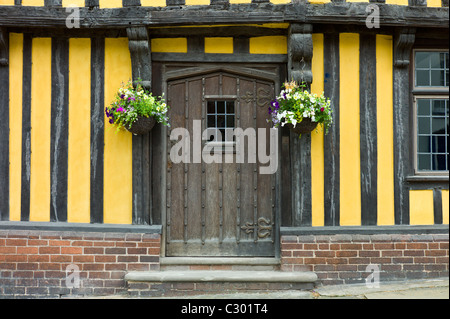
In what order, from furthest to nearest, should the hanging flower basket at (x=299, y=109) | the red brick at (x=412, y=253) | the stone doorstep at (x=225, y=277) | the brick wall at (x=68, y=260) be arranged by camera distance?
1. the red brick at (x=412, y=253)
2. the brick wall at (x=68, y=260)
3. the stone doorstep at (x=225, y=277)
4. the hanging flower basket at (x=299, y=109)

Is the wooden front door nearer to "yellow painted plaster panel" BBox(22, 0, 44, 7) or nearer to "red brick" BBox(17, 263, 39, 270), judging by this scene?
"red brick" BBox(17, 263, 39, 270)

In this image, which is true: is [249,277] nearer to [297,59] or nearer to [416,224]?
[416,224]

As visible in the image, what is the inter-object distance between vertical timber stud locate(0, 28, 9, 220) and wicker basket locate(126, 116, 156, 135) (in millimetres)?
1569

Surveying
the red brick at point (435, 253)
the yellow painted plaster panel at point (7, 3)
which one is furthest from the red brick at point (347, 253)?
the yellow painted plaster panel at point (7, 3)

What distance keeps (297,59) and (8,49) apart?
3554mm

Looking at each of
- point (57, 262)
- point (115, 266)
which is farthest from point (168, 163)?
point (57, 262)

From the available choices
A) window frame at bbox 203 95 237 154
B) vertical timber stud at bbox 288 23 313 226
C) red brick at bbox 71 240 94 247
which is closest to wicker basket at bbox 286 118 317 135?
vertical timber stud at bbox 288 23 313 226

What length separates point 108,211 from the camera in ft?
18.2

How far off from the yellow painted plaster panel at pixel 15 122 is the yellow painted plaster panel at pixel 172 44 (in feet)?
5.66

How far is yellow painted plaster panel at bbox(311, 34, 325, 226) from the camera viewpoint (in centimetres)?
559

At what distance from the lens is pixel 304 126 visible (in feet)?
17.4

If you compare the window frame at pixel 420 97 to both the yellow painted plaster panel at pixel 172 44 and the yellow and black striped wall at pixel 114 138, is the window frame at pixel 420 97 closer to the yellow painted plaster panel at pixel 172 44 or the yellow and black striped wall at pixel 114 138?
the yellow and black striped wall at pixel 114 138

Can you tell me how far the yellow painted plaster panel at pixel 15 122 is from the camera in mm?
5570

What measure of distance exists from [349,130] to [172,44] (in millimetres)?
2447
